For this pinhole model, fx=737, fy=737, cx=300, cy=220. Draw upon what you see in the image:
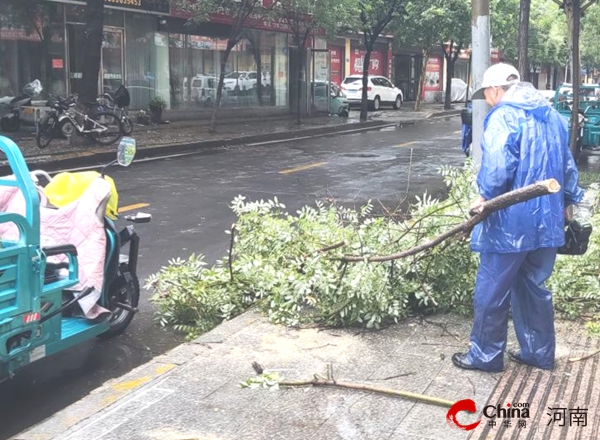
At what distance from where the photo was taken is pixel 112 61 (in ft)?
68.6

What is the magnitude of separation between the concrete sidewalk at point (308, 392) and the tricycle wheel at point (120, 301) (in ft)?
2.44

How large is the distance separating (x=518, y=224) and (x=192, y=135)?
16035 millimetres

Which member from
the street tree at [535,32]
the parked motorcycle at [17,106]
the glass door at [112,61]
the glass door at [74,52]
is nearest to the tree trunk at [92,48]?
the parked motorcycle at [17,106]

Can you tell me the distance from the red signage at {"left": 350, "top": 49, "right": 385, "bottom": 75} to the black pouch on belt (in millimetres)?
35003

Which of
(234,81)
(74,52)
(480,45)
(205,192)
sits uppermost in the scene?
(74,52)

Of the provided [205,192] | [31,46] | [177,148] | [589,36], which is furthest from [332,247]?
[589,36]

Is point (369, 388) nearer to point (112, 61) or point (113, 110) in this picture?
point (113, 110)

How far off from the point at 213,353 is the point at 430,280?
1.72 m

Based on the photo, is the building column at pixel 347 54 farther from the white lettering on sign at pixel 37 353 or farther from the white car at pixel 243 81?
the white lettering on sign at pixel 37 353

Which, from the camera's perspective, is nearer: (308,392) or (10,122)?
(308,392)

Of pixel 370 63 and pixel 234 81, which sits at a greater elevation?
pixel 370 63

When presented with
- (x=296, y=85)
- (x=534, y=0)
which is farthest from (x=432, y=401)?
(x=534, y=0)

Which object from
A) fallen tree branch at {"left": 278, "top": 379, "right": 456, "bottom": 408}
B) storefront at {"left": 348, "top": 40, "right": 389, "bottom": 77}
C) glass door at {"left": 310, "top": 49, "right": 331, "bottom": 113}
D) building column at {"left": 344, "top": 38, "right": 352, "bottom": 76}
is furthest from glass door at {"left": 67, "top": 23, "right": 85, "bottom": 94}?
storefront at {"left": 348, "top": 40, "right": 389, "bottom": 77}

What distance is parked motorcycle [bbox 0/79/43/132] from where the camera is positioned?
17.7 m
